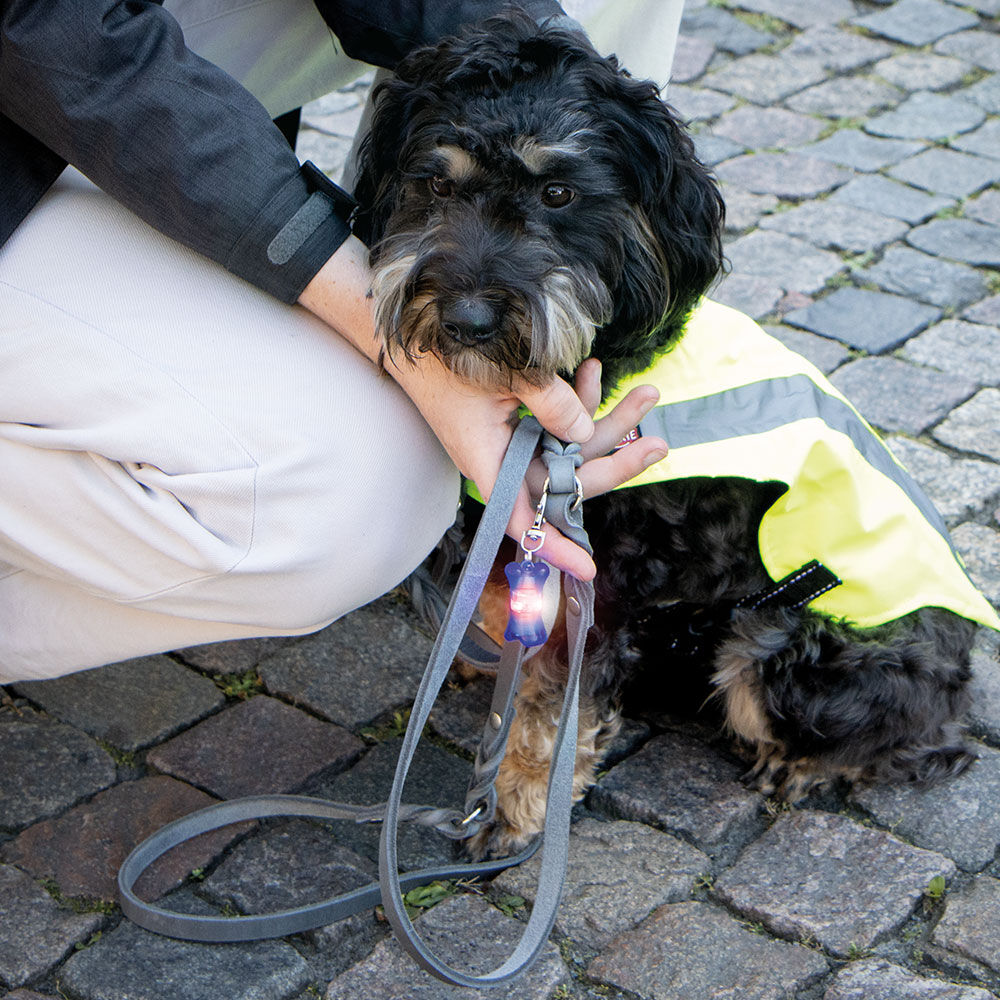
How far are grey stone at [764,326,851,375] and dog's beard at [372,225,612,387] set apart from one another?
1972 mm

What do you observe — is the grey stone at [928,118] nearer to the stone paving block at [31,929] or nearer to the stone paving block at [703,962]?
the stone paving block at [703,962]

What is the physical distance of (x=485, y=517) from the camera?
196 cm

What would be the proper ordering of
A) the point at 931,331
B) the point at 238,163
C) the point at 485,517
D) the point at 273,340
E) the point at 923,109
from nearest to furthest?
the point at 485,517 < the point at 238,163 < the point at 273,340 < the point at 931,331 < the point at 923,109

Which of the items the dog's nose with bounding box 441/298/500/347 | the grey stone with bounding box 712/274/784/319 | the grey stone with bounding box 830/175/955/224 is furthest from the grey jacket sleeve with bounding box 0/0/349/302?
the grey stone with bounding box 830/175/955/224

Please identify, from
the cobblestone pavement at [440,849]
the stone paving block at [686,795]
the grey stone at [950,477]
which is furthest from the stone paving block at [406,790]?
the grey stone at [950,477]

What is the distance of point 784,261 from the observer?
454cm

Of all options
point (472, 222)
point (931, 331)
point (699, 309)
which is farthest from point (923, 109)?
point (472, 222)

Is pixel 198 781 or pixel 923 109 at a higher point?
pixel 198 781

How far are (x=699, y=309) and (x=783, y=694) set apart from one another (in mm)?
799

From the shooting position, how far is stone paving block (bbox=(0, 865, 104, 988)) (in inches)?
84.3

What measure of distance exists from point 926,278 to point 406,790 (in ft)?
9.37

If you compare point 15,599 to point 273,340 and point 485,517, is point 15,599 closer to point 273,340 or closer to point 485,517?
point 273,340

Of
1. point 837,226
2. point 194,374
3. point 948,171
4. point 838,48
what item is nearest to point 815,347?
point 837,226

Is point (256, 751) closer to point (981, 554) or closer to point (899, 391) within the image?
point (981, 554)
